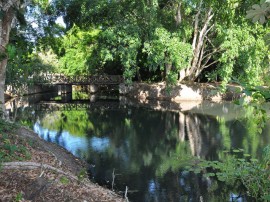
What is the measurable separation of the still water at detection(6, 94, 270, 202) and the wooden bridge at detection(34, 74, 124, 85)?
7808 mm

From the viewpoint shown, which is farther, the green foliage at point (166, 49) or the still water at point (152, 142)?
the green foliage at point (166, 49)

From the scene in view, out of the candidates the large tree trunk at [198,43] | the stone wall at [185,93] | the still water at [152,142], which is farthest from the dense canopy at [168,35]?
the still water at [152,142]

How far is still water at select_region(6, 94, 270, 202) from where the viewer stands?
7875 mm

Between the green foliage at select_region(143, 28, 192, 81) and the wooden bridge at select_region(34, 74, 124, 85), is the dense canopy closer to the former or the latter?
the green foliage at select_region(143, 28, 192, 81)

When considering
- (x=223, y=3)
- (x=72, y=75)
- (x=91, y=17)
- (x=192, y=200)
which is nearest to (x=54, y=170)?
(x=192, y=200)

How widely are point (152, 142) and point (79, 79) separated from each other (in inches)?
758

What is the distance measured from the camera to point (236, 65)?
82.4 feet

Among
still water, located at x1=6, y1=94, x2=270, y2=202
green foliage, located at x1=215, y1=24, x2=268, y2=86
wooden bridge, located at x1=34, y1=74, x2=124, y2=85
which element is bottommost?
still water, located at x1=6, y1=94, x2=270, y2=202

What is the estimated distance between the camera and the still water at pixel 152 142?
25.8ft

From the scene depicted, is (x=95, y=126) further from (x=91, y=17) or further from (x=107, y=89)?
(x=107, y=89)

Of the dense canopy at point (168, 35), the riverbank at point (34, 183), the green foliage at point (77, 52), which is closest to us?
the riverbank at point (34, 183)

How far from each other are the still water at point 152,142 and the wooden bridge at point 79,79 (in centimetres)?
781

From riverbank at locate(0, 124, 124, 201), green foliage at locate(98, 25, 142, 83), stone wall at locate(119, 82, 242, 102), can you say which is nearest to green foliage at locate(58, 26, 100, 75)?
green foliage at locate(98, 25, 142, 83)

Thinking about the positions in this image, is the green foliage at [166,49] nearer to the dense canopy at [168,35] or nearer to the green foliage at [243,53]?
the dense canopy at [168,35]
